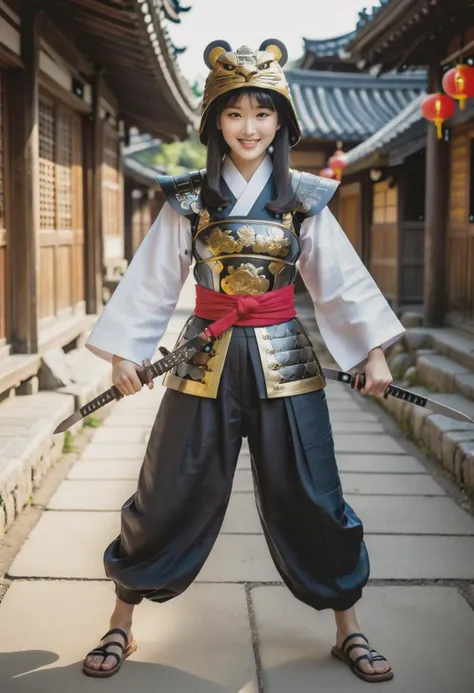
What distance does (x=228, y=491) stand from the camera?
3033mm

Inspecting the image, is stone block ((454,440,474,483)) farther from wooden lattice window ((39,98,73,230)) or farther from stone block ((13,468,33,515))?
wooden lattice window ((39,98,73,230))

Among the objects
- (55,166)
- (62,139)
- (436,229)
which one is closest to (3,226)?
(55,166)

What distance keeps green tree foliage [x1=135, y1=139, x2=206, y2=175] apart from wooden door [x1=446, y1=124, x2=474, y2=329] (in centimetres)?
3721

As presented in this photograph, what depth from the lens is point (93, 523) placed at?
460 centimetres

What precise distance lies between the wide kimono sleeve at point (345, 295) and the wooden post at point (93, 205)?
7.37 metres

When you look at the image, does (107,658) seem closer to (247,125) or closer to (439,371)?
(247,125)

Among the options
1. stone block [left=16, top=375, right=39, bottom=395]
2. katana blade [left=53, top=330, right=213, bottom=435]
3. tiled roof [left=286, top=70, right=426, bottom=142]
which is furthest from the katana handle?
tiled roof [left=286, top=70, right=426, bottom=142]

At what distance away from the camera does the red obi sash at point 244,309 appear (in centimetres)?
294

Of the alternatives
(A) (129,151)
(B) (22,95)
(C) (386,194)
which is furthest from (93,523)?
(A) (129,151)

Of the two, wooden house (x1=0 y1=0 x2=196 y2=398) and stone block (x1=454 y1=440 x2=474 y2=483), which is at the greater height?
wooden house (x1=0 y1=0 x2=196 y2=398)

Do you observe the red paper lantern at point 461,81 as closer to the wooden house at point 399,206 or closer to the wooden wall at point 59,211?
the wooden house at point 399,206

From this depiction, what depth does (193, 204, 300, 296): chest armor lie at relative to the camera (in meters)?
2.93

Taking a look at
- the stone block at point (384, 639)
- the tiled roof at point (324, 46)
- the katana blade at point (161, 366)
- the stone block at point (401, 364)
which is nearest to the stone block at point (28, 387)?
the stone block at point (384, 639)

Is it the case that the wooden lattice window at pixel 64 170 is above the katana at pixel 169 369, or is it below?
above
